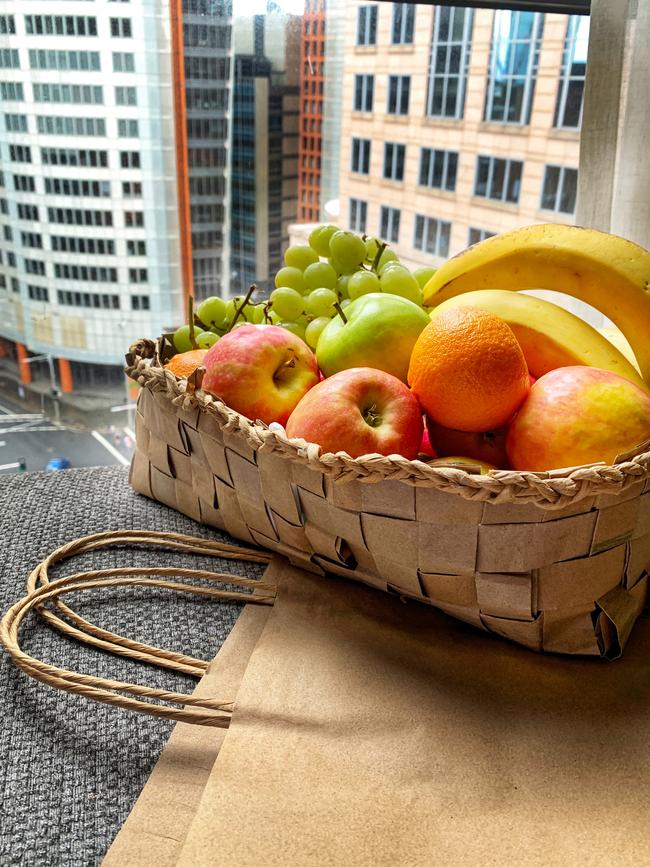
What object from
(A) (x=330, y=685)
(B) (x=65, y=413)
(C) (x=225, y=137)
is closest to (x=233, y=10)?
(C) (x=225, y=137)

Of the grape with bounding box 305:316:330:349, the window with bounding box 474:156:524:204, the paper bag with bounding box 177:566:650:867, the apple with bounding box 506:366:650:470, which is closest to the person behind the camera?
the paper bag with bounding box 177:566:650:867

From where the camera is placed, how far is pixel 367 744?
1.55 ft

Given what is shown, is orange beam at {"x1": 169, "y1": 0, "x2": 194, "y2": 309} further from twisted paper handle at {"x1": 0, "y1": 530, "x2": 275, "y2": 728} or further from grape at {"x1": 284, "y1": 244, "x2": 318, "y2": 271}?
twisted paper handle at {"x1": 0, "y1": 530, "x2": 275, "y2": 728}

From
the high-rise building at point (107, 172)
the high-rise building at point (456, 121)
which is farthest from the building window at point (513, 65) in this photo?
the high-rise building at point (107, 172)

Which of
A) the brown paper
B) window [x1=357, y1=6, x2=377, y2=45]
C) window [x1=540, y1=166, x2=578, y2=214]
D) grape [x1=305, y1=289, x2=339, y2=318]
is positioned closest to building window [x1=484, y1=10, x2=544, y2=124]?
window [x1=540, y1=166, x2=578, y2=214]

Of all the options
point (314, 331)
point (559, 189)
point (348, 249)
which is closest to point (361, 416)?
point (314, 331)

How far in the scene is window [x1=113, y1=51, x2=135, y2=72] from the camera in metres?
1.07

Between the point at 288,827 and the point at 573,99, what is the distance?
1.22 m

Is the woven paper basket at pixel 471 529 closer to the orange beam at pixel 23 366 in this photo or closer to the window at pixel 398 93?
the orange beam at pixel 23 366

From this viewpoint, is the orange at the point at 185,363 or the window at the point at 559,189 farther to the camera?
the window at the point at 559,189

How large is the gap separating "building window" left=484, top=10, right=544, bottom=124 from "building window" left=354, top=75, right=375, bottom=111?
211mm

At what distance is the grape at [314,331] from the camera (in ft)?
2.45

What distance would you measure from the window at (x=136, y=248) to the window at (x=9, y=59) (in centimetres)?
30

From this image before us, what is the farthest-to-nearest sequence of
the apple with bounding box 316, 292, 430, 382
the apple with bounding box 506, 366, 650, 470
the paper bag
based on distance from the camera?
the apple with bounding box 316, 292, 430, 382 → the apple with bounding box 506, 366, 650, 470 → the paper bag
